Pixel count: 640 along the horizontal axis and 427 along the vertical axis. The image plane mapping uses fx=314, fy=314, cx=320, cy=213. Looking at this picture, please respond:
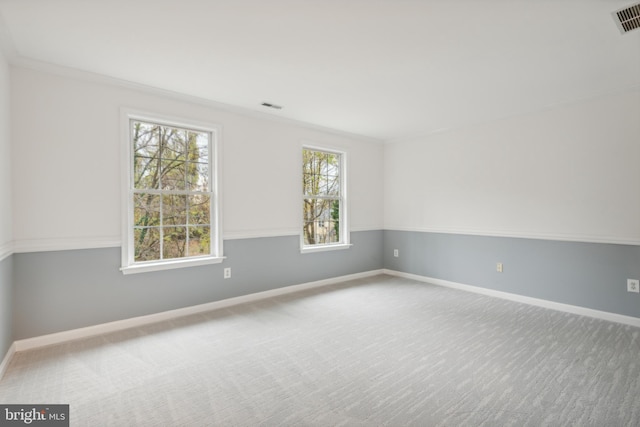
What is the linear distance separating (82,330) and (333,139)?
3.95m

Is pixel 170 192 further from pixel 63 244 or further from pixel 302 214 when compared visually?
pixel 302 214

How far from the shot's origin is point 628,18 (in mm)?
2102

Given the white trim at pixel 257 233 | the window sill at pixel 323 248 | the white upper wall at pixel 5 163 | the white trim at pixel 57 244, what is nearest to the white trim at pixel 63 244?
the white trim at pixel 57 244

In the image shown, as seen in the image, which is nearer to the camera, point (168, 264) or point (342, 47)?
point (342, 47)

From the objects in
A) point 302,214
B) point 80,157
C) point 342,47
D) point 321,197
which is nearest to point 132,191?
point 80,157

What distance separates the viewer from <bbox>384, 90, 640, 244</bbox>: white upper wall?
3.38 m

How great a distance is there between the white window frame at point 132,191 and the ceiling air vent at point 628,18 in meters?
3.66

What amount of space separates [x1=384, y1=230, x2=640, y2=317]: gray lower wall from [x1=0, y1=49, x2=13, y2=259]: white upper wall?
4991 millimetres

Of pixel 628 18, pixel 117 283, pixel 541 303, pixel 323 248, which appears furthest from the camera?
pixel 323 248

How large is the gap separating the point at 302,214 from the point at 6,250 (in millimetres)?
3138

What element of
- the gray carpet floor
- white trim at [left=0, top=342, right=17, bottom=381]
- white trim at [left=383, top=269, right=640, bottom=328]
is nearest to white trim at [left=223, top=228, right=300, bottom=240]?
the gray carpet floor

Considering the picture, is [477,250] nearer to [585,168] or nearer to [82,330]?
[585,168]

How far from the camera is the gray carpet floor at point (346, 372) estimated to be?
6.11 ft

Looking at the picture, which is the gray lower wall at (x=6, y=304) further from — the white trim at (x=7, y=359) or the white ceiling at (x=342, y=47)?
the white ceiling at (x=342, y=47)
